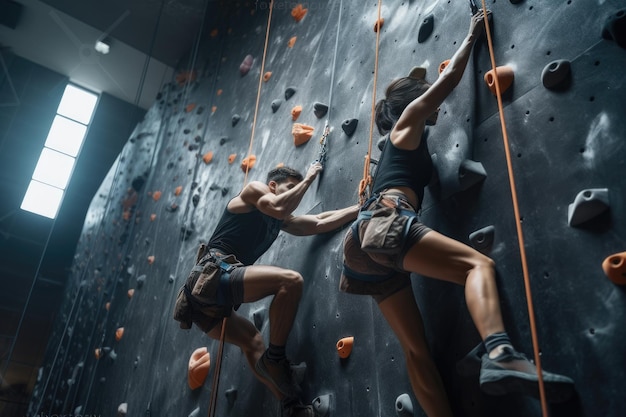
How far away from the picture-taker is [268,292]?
2.49 meters

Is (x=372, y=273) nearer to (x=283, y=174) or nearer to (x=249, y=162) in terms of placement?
(x=283, y=174)

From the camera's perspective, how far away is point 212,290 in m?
2.53

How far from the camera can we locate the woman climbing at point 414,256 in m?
1.51

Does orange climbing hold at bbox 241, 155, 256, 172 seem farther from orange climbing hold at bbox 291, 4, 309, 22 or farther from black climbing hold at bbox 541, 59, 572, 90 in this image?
black climbing hold at bbox 541, 59, 572, 90

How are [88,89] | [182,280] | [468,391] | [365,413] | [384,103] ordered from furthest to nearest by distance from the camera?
[88,89] → [182,280] → [384,103] → [365,413] → [468,391]

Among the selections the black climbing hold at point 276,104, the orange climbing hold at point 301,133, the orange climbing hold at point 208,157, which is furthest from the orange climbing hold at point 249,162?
the orange climbing hold at point 208,157

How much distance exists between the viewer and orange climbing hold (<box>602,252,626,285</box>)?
4.61 feet

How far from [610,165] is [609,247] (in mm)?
244

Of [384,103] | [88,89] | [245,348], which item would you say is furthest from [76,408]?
[88,89]

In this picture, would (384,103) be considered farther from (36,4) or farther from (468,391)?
(36,4)

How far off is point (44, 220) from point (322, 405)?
8.43 metres

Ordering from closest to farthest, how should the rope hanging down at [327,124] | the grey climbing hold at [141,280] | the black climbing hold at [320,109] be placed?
the rope hanging down at [327,124] < the black climbing hold at [320,109] < the grey climbing hold at [141,280]

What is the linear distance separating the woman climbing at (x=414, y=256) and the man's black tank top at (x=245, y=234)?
2.78 feet

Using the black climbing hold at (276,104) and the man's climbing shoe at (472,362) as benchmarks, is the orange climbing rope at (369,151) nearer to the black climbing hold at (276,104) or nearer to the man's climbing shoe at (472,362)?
the man's climbing shoe at (472,362)
